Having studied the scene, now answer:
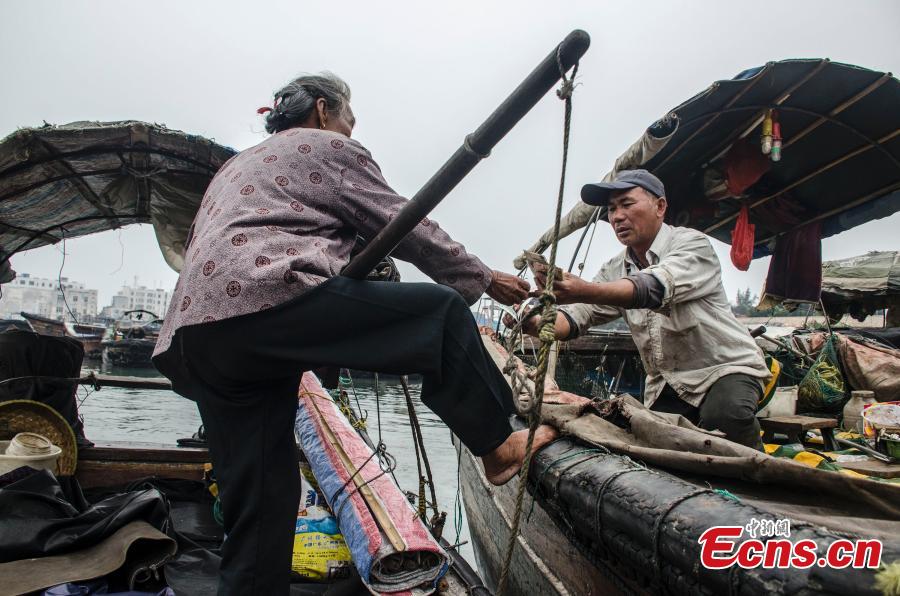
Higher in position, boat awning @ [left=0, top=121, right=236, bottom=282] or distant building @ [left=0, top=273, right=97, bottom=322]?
boat awning @ [left=0, top=121, right=236, bottom=282]

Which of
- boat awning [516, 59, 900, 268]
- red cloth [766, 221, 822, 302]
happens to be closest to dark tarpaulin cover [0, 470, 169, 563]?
boat awning [516, 59, 900, 268]

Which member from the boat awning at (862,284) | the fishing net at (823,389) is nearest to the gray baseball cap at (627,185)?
the fishing net at (823,389)

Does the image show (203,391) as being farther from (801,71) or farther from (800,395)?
(800,395)

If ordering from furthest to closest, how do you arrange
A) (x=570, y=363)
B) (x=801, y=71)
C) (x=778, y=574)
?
(x=570, y=363)
(x=801, y=71)
(x=778, y=574)

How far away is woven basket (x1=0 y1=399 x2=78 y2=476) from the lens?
10.8 ft

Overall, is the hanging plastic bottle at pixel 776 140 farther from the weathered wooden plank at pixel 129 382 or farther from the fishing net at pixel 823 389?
the weathered wooden plank at pixel 129 382

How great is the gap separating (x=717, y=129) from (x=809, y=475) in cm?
336

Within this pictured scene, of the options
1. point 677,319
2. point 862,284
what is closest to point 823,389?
point 677,319

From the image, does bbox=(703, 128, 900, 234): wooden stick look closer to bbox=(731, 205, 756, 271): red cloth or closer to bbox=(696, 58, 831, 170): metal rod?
bbox=(731, 205, 756, 271): red cloth

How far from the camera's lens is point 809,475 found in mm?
1192

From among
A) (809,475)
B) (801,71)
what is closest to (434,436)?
(801,71)

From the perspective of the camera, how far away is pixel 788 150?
13.1ft

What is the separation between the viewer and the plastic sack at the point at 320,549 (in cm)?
242

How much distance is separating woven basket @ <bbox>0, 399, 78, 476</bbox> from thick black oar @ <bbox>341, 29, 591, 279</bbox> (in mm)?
3324
